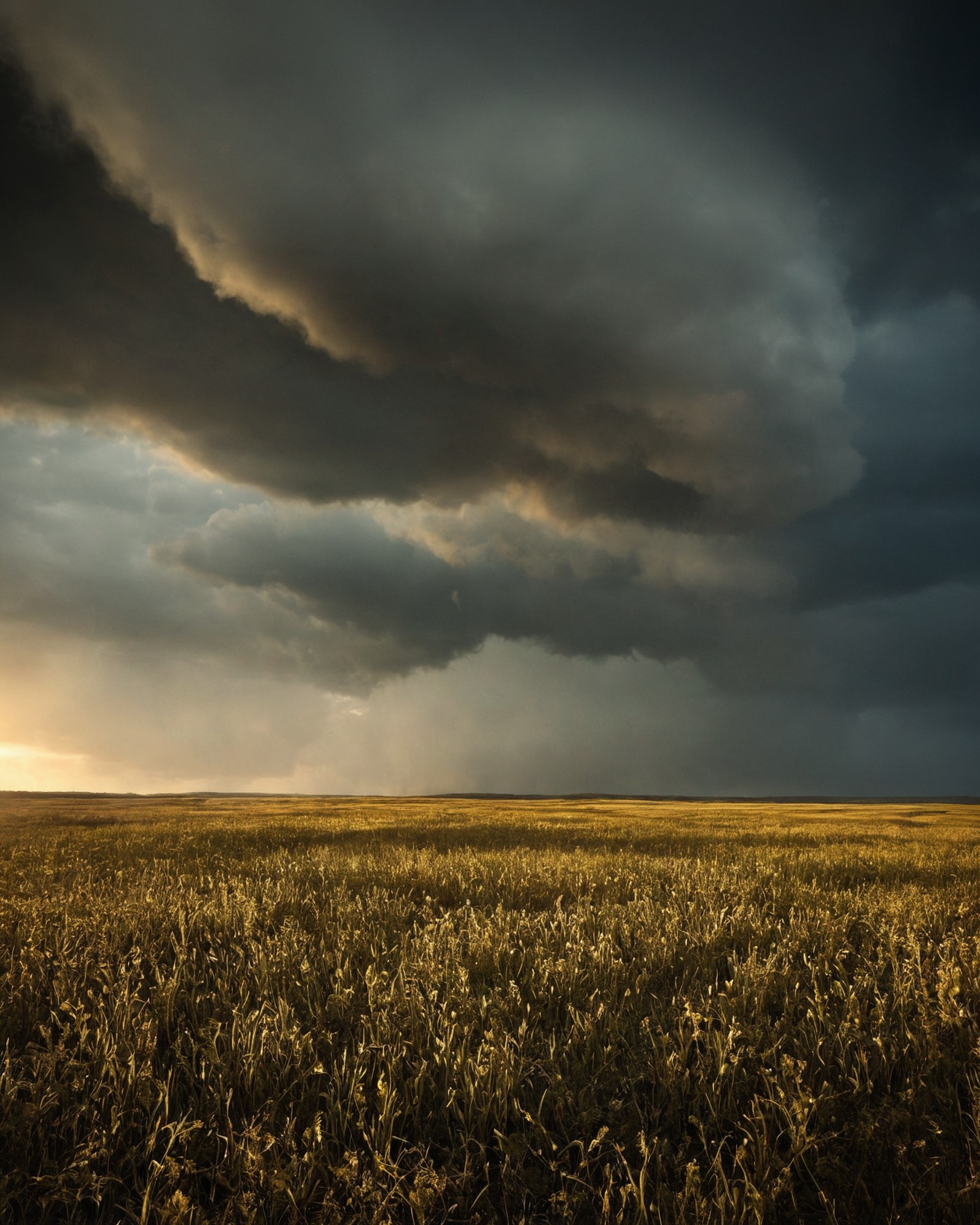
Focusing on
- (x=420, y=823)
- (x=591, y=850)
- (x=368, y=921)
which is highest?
(x=368, y=921)

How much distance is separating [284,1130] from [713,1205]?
162 centimetres

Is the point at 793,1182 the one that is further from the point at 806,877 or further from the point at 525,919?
the point at 806,877

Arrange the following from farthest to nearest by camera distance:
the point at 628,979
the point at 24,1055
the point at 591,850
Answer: the point at 591,850, the point at 628,979, the point at 24,1055

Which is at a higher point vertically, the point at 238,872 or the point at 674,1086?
the point at 674,1086

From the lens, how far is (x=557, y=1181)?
2.33 metres

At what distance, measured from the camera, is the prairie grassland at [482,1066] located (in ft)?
7.32

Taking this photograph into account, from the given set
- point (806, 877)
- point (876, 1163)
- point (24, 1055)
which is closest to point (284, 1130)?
point (24, 1055)

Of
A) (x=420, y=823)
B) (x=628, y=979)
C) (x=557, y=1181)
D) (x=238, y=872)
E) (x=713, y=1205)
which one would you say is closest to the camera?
(x=713, y=1205)

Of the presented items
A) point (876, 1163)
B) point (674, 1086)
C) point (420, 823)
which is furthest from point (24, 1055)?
point (420, 823)

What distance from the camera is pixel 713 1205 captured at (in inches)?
82.5

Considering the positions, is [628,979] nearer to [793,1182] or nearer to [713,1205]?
[793,1182]

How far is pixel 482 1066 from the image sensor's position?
2766mm

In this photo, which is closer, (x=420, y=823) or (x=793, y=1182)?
(x=793, y=1182)

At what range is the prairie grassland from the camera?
2230 millimetres
